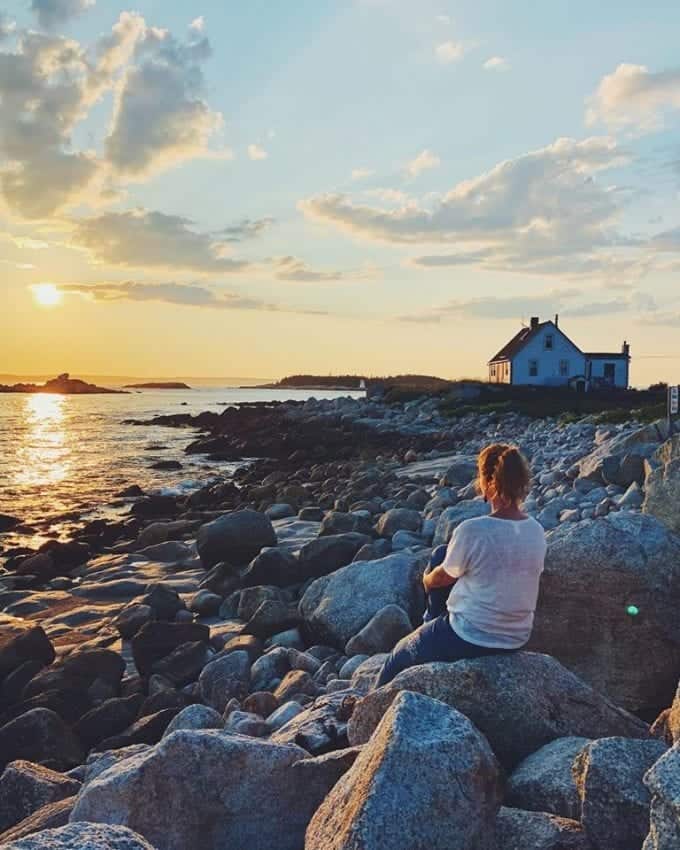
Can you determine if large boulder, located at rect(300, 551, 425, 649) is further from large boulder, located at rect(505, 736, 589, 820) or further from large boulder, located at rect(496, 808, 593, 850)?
large boulder, located at rect(496, 808, 593, 850)

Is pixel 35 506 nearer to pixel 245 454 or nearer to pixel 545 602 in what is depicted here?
pixel 245 454

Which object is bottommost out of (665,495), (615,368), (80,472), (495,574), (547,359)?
(80,472)

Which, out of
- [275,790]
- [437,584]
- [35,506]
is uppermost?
[437,584]

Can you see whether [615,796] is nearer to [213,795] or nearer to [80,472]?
[213,795]

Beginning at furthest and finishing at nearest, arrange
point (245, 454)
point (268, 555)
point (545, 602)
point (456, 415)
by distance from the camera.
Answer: point (456, 415)
point (245, 454)
point (268, 555)
point (545, 602)

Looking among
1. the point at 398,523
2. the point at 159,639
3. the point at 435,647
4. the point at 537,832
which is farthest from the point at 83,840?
the point at 398,523

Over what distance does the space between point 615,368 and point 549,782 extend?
5647cm

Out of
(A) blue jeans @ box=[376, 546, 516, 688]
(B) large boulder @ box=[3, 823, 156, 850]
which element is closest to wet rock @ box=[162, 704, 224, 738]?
(A) blue jeans @ box=[376, 546, 516, 688]

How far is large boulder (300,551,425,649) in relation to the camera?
8336 millimetres

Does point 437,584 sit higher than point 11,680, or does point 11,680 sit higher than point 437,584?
point 437,584

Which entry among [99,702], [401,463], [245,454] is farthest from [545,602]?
[245,454]

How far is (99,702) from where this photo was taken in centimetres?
796

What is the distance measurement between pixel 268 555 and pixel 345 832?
8329mm

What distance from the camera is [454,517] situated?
36.1ft
